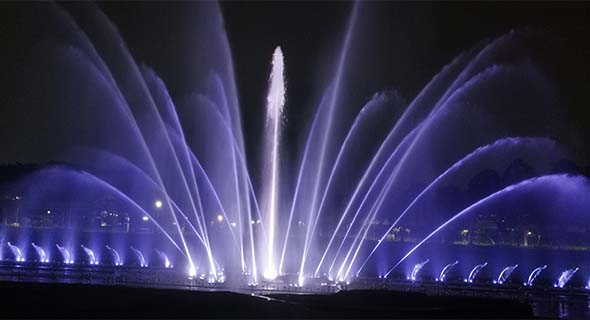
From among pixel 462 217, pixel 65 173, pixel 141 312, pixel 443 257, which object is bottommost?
pixel 141 312

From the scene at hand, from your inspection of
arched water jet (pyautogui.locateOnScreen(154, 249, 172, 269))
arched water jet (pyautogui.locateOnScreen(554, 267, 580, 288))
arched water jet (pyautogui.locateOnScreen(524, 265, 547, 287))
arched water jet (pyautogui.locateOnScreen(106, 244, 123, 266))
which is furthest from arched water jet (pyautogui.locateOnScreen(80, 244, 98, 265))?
arched water jet (pyautogui.locateOnScreen(554, 267, 580, 288))

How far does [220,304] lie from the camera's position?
26.2 m

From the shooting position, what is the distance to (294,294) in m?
30.9

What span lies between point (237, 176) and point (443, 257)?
2739 cm

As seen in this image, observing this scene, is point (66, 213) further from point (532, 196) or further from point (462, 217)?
point (532, 196)

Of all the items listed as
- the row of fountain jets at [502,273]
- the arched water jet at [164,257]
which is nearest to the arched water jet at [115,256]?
the arched water jet at [164,257]

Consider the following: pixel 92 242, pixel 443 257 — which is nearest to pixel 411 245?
pixel 443 257

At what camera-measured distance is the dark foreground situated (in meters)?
24.0

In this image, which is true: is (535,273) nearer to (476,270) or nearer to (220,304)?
(476,270)

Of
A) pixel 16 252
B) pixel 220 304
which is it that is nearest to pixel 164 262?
pixel 16 252

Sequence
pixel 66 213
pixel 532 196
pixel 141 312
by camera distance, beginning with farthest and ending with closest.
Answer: pixel 66 213 < pixel 532 196 < pixel 141 312

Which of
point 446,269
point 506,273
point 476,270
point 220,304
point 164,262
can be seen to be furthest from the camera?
point 446,269

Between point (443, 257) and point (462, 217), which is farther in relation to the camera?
point (462, 217)

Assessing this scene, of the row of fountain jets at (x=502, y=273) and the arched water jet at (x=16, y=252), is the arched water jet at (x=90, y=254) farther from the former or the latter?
the row of fountain jets at (x=502, y=273)
